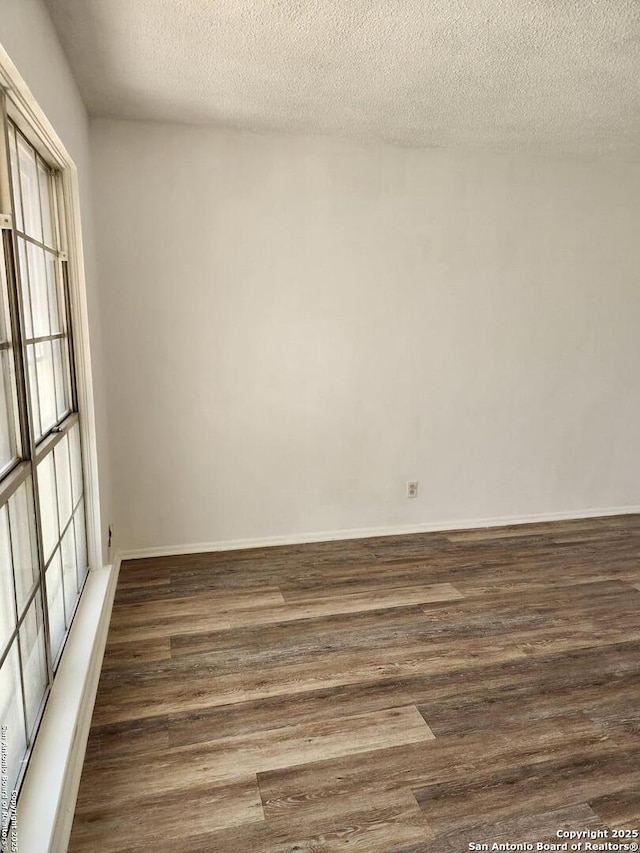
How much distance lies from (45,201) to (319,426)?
1953 millimetres

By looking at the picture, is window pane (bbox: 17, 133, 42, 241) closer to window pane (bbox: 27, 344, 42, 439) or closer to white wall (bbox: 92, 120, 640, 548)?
window pane (bbox: 27, 344, 42, 439)

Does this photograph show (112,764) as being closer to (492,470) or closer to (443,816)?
(443,816)

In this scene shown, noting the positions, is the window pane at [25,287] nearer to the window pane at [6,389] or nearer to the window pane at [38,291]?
the window pane at [38,291]

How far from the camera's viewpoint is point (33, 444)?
69.7 inches

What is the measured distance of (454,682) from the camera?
7.72 feet

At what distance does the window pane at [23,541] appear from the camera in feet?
5.35

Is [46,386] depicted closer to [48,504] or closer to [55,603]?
[48,504]

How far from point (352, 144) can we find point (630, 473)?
3.12m

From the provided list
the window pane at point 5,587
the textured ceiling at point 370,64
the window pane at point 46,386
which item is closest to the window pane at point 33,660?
the window pane at point 5,587

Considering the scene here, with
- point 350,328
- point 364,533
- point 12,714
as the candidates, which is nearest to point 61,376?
point 12,714

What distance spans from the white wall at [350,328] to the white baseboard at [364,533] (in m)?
0.04

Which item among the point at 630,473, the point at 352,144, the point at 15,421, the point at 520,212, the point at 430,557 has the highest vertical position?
the point at 352,144

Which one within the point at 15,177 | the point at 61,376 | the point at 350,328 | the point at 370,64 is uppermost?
the point at 370,64

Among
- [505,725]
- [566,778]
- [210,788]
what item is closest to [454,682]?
[505,725]
